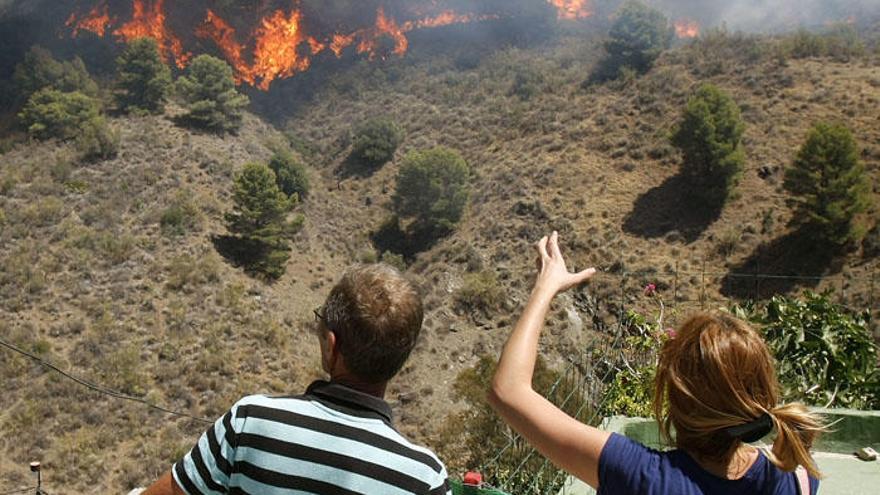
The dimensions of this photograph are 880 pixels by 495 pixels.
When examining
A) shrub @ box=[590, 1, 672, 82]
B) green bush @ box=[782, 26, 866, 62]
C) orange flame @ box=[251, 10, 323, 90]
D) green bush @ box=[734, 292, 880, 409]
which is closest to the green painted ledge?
green bush @ box=[734, 292, 880, 409]

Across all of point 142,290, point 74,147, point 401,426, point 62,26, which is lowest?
point 401,426

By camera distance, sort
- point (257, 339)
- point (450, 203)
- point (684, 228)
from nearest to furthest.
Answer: point (257, 339)
point (684, 228)
point (450, 203)

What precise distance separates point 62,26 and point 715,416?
59.9 meters

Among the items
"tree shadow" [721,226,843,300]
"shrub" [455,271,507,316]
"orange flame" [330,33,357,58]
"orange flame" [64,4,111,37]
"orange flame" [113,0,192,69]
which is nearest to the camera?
"tree shadow" [721,226,843,300]

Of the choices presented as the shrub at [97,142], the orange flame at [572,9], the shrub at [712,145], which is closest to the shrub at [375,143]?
the shrub at [97,142]

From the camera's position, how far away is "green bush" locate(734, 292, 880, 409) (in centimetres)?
531

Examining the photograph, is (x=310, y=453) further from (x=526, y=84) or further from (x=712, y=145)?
(x=526, y=84)

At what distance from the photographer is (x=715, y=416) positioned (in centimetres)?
157

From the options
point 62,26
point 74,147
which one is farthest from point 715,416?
point 62,26

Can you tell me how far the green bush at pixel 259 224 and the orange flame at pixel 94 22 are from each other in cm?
2991

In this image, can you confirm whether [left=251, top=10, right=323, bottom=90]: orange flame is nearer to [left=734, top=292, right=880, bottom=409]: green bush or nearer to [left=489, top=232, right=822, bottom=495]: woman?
[left=734, top=292, right=880, bottom=409]: green bush

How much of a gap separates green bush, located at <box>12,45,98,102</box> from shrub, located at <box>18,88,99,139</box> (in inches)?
86.7

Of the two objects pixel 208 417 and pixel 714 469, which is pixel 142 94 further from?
pixel 714 469

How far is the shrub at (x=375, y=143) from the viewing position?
40156mm
